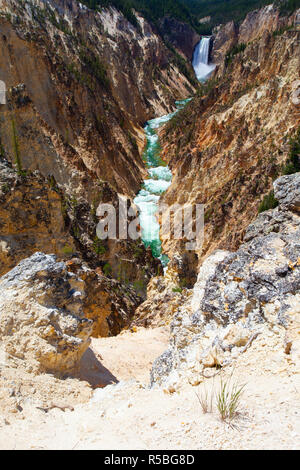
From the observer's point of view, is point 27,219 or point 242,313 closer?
point 242,313

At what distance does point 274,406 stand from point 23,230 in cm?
1197

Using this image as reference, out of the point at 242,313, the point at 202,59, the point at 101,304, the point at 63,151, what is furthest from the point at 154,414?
the point at 202,59

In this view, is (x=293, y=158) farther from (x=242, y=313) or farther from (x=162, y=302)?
(x=242, y=313)

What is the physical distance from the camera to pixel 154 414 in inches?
153

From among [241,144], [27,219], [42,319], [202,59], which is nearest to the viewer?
[42,319]

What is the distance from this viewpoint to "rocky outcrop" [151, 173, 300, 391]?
4.54m

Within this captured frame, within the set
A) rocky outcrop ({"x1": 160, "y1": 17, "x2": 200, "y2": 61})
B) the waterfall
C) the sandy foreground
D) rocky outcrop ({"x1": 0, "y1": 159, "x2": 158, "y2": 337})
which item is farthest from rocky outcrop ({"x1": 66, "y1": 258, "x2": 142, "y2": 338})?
rocky outcrop ({"x1": 160, "y1": 17, "x2": 200, "y2": 61})

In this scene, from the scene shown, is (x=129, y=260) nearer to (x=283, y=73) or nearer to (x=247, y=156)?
(x=247, y=156)

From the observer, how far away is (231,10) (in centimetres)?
8475

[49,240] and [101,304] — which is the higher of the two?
[49,240]

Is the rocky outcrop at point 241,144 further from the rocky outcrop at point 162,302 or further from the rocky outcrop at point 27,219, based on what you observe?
the rocky outcrop at point 27,219

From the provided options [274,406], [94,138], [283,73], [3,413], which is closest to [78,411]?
[3,413]

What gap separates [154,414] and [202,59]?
8701 centimetres

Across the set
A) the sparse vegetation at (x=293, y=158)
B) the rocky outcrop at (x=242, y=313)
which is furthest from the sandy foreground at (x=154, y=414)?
the sparse vegetation at (x=293, y=158)
